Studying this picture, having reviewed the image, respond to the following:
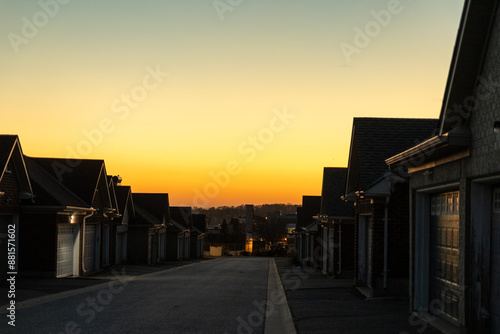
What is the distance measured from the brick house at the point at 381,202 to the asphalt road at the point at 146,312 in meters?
3.56

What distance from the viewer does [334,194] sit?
30391 mm

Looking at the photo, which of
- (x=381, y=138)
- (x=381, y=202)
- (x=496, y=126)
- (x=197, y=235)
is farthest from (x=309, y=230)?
(x=197, y=235)

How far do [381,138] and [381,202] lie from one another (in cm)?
296

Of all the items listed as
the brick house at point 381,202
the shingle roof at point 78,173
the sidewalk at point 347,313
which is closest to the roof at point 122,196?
the shingle roof at point 78,173

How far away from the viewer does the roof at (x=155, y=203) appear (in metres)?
49.4

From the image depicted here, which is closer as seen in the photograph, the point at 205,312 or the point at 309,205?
the point at 205,312

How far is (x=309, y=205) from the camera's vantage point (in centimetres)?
4972

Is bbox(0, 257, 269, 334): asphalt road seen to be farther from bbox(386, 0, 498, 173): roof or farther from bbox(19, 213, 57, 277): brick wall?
bbox(386, 0, 498, 173): roof

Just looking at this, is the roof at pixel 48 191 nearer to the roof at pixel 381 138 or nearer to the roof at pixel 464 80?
the roof at pixel 381 138

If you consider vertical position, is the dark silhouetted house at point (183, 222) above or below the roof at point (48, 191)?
below

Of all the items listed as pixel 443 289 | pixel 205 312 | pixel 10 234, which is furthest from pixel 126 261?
pixel 443 289

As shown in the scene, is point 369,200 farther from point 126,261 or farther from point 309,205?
point 309,205

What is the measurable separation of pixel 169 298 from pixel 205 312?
3.29 metres

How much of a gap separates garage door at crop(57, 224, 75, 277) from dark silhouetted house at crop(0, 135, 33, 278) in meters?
1.80
